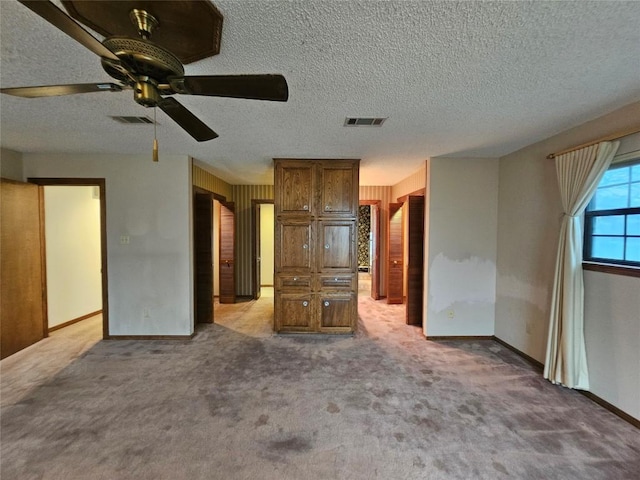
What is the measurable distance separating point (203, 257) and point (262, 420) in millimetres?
2823

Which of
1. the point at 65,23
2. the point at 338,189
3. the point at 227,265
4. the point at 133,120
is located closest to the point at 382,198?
the point at 338,189

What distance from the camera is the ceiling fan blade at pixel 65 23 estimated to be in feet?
2.94

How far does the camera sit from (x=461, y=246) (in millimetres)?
3783

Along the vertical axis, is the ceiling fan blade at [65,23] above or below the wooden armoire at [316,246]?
above

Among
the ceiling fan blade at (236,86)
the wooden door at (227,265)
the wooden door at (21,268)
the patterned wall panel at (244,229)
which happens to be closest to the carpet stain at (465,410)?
the ceiling fan blade at (236,86)

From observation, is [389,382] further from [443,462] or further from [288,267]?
[288,267]

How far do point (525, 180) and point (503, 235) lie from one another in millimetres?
740

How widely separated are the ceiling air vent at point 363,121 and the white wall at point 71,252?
4.34 m

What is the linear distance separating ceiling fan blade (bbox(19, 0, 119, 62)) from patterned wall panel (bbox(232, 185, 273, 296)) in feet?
15.8

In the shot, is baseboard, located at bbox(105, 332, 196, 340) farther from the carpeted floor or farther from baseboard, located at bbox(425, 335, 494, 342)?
baseboard, located at bbox(425, 335, 494, 342)

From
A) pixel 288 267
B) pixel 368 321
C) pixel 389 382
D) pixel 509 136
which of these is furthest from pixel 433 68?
pixel 368 321

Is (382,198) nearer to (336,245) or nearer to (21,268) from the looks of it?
(336,245)

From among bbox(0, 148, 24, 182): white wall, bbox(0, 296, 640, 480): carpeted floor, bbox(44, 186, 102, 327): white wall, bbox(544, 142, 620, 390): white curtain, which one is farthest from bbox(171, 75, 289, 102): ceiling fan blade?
bbox(44, 186, 102, 327): white wall

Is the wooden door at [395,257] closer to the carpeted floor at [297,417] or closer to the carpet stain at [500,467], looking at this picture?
the carpeted floor at [297,417]
